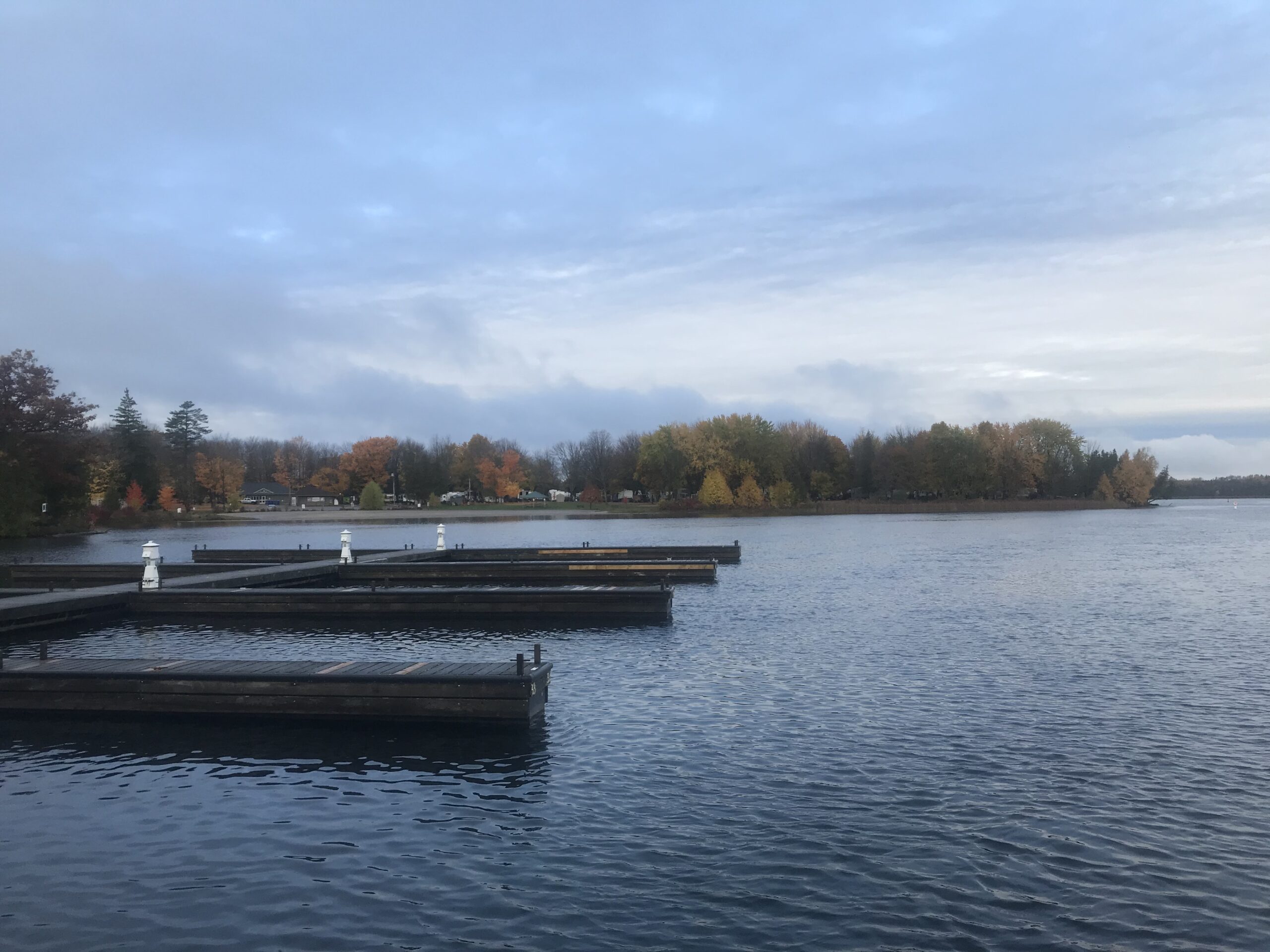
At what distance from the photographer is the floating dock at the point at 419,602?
24422mm

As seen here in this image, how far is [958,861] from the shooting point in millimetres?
8445

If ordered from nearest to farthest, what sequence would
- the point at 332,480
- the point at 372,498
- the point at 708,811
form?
the point at 708,811 < the point at 372,498 < the point at 332,480

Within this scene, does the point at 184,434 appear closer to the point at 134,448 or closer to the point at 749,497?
the point at 134,448

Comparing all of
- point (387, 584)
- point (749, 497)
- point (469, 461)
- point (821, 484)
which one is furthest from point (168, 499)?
point (387, 584)

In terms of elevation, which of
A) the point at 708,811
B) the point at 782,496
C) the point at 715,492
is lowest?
the point at 708,811

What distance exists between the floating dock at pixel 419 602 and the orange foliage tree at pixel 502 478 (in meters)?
130

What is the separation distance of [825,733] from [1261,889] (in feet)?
18.3

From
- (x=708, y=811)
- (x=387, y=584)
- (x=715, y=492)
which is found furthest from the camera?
(x=715, y=492)

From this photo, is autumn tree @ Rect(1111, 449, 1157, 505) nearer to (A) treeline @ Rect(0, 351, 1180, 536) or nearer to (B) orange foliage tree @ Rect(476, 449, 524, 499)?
(A) treeline @ Rect(0, 351, 1180, 536)

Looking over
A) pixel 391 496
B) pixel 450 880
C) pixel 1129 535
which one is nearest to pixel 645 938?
pixel 450 880

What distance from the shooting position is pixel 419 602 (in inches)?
987

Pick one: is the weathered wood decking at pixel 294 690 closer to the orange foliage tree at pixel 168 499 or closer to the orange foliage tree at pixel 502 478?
the orange foliage tree at pixel 168 499

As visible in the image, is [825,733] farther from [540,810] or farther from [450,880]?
[450,880]

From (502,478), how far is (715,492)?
185 ft
